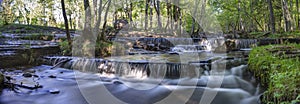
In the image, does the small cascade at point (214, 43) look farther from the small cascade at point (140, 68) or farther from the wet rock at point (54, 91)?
the wet rock at point (54, 91)

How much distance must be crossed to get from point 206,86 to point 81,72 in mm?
4686

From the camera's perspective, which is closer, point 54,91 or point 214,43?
point 54,91

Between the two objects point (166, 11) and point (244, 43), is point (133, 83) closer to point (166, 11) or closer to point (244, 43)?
point (244, 43)

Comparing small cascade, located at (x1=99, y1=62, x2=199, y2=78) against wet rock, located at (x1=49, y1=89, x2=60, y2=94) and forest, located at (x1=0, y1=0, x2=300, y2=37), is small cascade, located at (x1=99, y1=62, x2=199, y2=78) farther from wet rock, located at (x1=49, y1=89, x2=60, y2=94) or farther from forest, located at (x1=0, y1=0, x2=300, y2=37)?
forest, located at (x1=0, y1=0, x2=300, y2=37)

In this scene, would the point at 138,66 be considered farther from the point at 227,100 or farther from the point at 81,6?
the point at 81,6

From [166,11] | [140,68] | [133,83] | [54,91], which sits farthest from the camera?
[166,11]

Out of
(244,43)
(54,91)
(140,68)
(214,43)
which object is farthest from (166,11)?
(54,91)

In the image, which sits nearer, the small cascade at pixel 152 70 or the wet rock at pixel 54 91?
the wet rock at pixel 54 91

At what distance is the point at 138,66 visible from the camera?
796 centimetres

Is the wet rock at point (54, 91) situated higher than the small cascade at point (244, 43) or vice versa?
the small cascade at point (244, 43)

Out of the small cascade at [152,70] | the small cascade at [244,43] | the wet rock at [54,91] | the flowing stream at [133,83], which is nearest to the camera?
the flowing stream at [133,83]

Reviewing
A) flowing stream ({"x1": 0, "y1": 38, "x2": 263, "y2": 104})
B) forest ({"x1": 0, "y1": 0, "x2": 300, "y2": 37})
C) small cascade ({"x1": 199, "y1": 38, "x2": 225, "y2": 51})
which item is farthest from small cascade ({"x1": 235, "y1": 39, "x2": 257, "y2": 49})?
forest ({"x1": 0, "y1": 0, "x2": 300, "y2": 37})

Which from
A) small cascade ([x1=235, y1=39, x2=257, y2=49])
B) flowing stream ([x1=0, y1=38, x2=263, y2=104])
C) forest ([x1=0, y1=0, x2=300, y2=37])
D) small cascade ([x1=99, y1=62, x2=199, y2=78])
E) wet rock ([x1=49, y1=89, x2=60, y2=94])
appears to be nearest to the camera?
flowing stream ([x1=0, y1=38, x2=263, y2=104])

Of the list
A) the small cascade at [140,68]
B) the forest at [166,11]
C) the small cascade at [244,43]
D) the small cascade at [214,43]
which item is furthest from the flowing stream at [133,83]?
the forest at [166,11]
